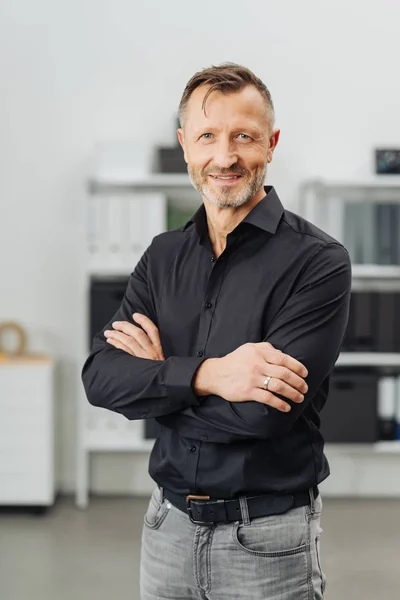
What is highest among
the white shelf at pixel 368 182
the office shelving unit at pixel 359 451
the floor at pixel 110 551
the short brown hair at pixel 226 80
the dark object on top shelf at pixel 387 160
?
the dark object on top shelf at pixel 387 160

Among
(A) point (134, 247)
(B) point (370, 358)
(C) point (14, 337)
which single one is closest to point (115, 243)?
(A) point (134, 247)

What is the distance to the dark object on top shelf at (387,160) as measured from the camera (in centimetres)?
421

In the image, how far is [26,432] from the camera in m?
4.06

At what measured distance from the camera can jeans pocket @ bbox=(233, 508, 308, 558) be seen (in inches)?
61.6

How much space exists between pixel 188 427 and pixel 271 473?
0.18 meters

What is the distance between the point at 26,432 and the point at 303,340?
8.86ft

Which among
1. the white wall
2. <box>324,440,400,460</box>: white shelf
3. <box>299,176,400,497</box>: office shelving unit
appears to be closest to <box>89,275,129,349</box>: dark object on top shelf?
the white wall

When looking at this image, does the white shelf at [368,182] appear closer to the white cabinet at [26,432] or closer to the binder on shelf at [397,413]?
the binder on shelf at [397,413]

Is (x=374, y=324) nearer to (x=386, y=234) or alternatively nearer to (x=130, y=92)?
(x=386, y=234)

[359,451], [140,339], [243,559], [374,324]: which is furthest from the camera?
[359,451]

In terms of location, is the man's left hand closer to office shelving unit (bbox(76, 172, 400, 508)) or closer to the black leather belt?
the black leather belt

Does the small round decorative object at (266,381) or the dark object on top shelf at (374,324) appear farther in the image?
the dark object on top shelf at (374,324)

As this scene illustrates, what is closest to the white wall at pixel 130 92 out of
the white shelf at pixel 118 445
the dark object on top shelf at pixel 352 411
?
the white shelf at pixel 118 445

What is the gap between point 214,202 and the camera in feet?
5.57
